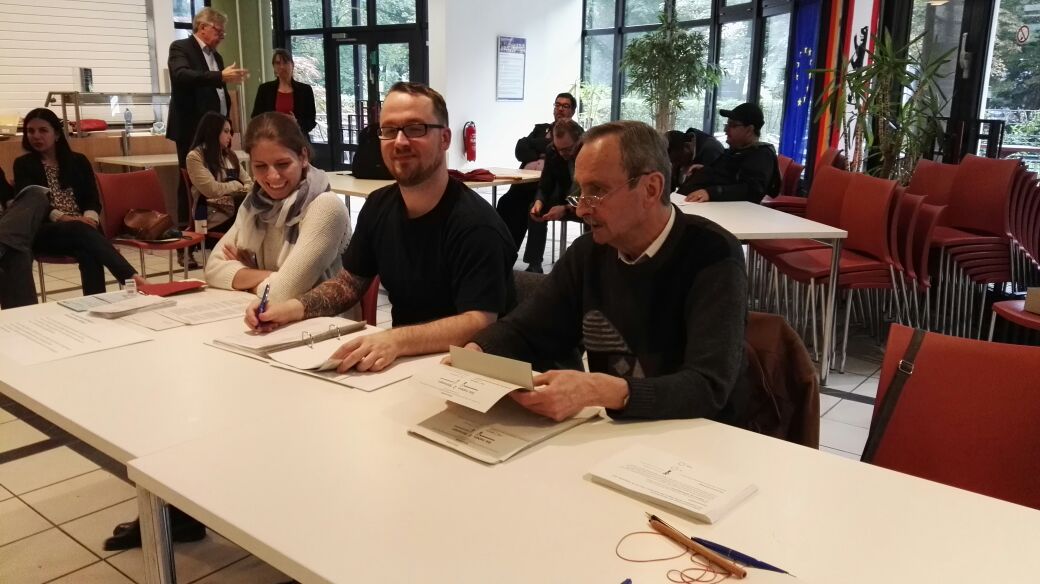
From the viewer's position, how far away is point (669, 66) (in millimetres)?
9391

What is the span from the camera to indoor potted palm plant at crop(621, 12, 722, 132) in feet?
30.7

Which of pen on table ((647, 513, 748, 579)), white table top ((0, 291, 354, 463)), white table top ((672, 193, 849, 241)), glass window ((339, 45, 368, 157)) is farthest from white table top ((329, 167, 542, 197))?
glass window ((339, 45, 368, 157))

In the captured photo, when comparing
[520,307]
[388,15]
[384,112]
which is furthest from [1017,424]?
[388,15]

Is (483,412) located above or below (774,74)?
below

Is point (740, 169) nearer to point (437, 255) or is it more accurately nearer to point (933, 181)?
point (933, 181)

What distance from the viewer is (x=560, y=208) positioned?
222 inches

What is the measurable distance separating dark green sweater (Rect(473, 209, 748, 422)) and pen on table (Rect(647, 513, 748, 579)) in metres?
0.38

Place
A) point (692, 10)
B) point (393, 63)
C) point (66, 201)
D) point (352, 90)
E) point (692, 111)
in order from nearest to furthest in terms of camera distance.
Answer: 1. point (66, 201)
2. point (692, 10)
3. point (692, 111)
4. point (393, 63)
5. point (352, 90)

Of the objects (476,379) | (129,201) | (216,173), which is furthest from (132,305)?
(216,173)

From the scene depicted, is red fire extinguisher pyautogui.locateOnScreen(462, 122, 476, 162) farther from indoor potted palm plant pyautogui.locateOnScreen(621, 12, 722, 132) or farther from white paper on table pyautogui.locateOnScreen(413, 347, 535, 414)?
white paper on table pyautogui.locateOnScreen(413, 347, 535, 414)

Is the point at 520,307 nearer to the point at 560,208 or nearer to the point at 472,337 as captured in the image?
the point at 472,337

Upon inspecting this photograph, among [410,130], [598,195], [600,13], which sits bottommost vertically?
[598,195]

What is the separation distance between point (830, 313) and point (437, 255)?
2.41 m

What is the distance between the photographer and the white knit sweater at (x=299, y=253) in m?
2.44
